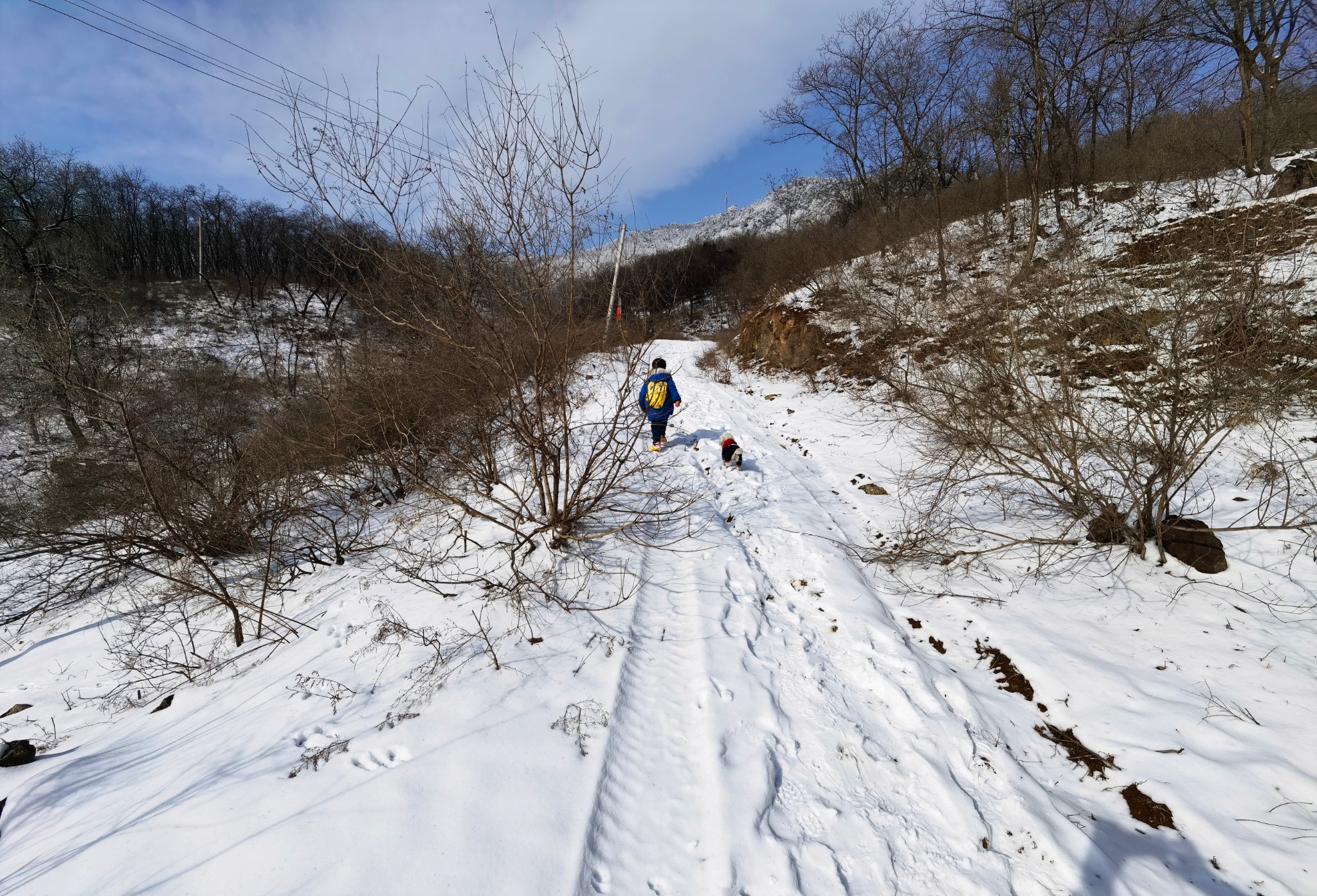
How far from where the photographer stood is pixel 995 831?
223 centimetres

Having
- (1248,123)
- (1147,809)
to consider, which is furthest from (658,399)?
(1248,123)

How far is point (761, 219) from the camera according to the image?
245 feet

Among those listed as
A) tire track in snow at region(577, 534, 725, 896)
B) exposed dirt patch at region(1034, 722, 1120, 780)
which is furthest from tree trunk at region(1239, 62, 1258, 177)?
tire track in snow at region(577, 534, 725, 896)

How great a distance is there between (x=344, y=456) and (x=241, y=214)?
48.4 meters

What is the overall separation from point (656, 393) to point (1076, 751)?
20.4 feet

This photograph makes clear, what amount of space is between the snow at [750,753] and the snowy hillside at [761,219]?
145 inches

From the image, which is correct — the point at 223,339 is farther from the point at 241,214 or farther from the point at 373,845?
the point at 373,845

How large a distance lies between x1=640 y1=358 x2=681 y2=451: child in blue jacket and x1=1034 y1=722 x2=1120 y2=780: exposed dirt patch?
5762 millimetres

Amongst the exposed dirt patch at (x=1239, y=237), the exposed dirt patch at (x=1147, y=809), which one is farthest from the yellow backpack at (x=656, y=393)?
the exposed dirt patch at (x=1147, y=809)

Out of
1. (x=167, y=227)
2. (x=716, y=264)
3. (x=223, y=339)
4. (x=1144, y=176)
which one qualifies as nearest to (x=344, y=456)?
(x=1144, y=176)

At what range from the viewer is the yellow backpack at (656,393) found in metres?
7.69

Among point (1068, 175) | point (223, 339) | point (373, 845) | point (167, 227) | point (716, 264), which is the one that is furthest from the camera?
point (167, 227)

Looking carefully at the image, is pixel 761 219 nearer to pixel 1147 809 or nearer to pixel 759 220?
pixel 759 220

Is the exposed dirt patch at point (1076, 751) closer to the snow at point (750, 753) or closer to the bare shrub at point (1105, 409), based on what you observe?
the snow at point (750, 753)
